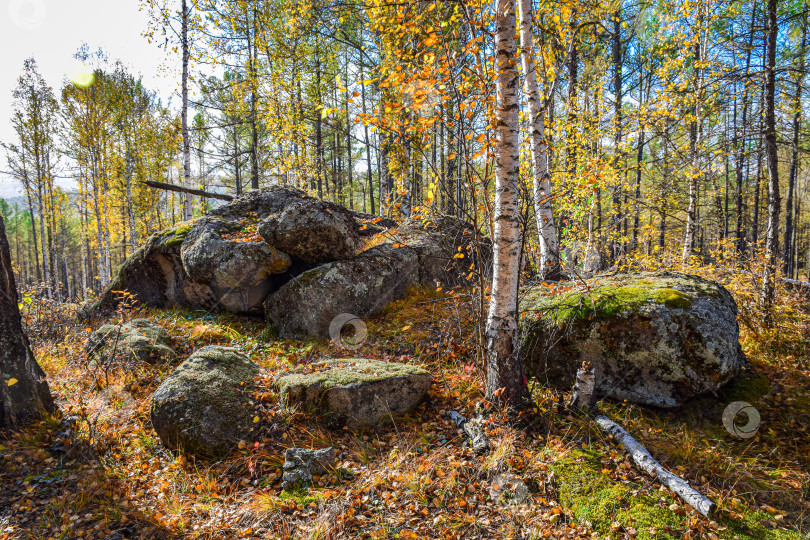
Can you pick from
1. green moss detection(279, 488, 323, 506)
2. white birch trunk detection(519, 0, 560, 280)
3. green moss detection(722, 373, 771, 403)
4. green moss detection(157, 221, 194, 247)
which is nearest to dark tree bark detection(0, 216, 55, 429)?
green moss detection(279, 488, 323, 506)

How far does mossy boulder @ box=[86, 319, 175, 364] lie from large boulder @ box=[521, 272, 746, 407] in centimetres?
583

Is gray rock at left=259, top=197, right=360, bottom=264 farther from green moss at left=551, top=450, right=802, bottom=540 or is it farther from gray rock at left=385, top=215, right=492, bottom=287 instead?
green moss at left=551, top=450, right=802, bottom=540

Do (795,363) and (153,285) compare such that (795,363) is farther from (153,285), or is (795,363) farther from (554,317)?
(153,285)

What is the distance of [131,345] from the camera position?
5.72 meters

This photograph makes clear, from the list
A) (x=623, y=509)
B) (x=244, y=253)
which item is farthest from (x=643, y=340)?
(x=244, y=253)

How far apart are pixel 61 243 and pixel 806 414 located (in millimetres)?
49108

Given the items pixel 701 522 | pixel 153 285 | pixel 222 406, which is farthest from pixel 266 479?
→ pixel 153 285

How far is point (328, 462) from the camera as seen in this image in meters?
3.74

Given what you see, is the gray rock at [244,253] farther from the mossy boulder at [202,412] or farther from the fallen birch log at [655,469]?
the fallen birch log at [655,469]

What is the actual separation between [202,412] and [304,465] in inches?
55.4

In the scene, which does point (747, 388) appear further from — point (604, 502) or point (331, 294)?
point (331, 294)

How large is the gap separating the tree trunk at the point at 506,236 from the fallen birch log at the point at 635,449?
2.05 ft

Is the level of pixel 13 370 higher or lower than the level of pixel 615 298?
lower

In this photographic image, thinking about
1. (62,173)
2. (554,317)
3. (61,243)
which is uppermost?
(62,173)
